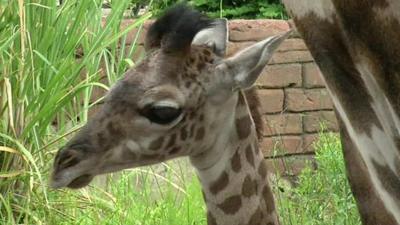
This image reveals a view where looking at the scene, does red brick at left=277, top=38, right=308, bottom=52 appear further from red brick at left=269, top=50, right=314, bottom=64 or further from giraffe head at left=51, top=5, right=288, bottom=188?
giraffe head at left=51, top=5, right=288, bottom=188

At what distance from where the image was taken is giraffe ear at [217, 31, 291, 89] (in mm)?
2426

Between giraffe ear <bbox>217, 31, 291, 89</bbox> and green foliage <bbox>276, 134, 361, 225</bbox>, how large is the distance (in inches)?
38.6

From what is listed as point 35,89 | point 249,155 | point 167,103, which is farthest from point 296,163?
point 167,103

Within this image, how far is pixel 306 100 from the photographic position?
5.41 metres

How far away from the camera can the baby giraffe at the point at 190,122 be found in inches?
91.1

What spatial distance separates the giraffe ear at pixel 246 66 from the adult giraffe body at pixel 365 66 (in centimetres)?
135

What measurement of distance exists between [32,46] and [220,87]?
1527 millimetres

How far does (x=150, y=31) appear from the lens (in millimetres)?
2551

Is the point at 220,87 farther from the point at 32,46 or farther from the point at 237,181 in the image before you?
the point at 32,46

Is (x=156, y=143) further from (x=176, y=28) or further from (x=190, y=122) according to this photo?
(x=176, y=28)

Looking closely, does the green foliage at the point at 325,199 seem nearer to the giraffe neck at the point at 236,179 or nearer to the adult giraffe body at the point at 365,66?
the giraffe neck at the point at 236,179

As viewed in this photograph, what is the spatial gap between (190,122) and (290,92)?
2989mm

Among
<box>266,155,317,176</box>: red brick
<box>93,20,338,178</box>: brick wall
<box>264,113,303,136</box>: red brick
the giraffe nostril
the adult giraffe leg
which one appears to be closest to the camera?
the adult giraffe leg

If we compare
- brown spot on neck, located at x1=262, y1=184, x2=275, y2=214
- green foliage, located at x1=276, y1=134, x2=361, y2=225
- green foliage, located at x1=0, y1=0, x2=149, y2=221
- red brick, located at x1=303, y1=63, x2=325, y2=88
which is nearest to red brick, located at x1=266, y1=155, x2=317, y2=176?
red brick, located at x1=303, y1=63, x2=325, y2=88
